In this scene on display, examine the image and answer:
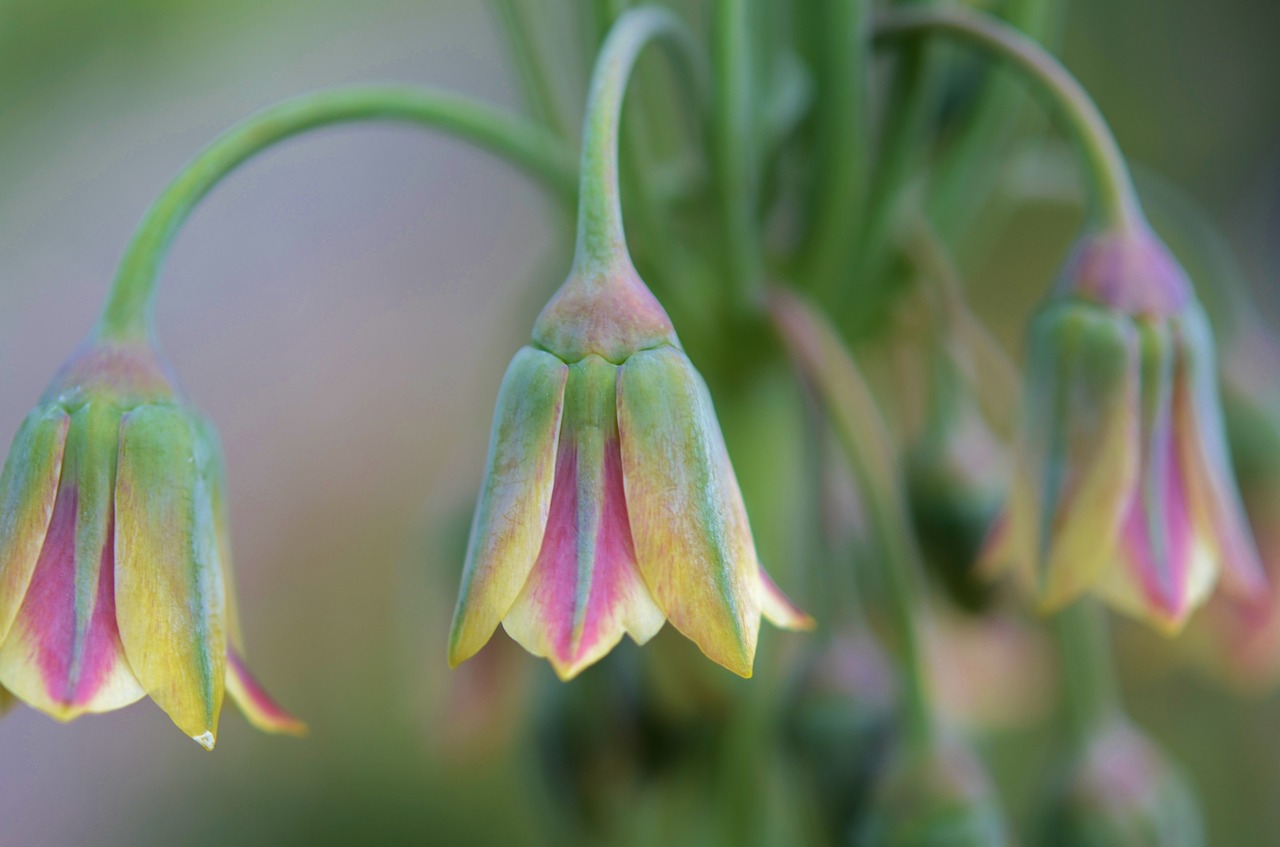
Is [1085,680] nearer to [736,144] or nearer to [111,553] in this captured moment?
[736,144]

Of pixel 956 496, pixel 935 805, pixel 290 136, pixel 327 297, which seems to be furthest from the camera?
pixel 327 297

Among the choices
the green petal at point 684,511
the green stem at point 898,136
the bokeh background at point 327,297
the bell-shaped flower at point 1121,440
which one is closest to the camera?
the green petal at point 684,511


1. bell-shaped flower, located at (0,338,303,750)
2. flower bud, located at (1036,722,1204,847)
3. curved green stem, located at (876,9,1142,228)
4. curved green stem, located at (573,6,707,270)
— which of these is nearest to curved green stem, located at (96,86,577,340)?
bell-shaped flower, located at (0,338,303,750)

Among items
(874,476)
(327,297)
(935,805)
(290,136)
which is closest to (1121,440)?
(874,476)

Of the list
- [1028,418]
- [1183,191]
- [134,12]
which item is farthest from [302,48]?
[1028,418]

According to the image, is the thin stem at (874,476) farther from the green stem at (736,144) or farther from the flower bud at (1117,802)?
the flower bud at (1117,802)

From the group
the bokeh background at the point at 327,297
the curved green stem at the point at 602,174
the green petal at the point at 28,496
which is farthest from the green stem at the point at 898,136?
the bokeh background at the point at 327,297

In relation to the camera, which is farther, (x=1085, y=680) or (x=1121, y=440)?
(x=1085, y=680)
